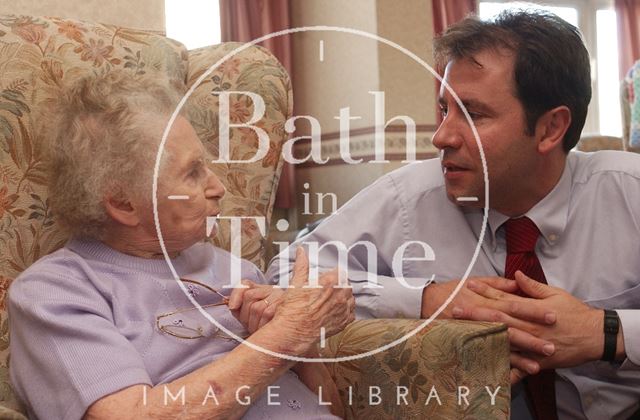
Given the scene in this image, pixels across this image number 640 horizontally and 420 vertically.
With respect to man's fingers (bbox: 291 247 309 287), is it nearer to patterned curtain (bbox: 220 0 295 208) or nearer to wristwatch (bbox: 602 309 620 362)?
wristwatch (bbox: 602 309 620 362)

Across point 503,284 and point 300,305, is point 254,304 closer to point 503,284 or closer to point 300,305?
A: point 300,305

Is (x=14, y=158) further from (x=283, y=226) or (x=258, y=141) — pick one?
(x=283, y=226)

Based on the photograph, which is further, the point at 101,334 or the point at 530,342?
the point at 530,342

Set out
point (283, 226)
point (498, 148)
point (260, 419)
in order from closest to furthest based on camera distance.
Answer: point (260, 419)
point (498, 148)
point (283, 226)

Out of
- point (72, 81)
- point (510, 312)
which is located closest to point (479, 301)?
point (510, 312)

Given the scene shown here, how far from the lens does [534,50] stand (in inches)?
65.5

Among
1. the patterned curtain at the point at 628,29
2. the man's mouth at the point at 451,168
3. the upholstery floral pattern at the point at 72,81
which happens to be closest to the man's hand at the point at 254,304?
the upholstery floral pattern at the point at 72,81

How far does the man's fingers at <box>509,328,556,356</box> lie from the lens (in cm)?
142

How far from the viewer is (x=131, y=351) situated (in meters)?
1.16

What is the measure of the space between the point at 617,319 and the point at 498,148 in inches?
16.6

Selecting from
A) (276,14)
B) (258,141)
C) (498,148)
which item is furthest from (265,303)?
(276,14)

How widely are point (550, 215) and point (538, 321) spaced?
1.02 feet

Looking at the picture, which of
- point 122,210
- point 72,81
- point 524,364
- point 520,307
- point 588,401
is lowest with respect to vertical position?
point 588,401

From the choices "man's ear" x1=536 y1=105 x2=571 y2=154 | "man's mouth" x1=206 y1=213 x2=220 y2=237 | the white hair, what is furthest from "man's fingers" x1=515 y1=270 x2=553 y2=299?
the white hair
